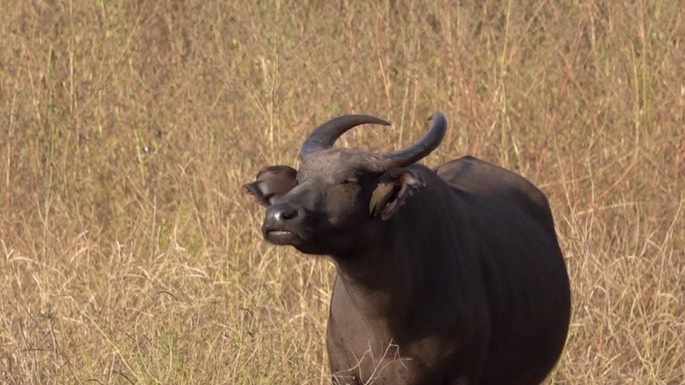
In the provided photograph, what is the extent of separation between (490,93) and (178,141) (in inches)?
65.5

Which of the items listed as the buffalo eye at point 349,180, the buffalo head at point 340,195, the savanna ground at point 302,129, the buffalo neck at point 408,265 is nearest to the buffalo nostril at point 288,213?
the buffalo head at point 340,195

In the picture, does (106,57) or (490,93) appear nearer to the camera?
(490,93)

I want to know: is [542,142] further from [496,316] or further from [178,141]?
[496,316]

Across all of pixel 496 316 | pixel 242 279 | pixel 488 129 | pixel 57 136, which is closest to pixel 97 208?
pixel 57 136

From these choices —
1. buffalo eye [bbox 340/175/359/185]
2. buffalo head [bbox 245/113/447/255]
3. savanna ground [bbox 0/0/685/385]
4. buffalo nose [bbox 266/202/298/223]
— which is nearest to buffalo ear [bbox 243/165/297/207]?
buffalo head [bbox 245/113/447/255]

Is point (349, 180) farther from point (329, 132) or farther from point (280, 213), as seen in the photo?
point (329, 132)


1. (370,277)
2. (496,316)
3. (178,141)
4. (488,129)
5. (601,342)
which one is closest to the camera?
(370,277)

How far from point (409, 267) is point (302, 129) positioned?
2.74 metres

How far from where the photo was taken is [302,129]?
7723mm

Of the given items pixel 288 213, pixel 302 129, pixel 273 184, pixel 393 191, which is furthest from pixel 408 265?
pixel 302 129

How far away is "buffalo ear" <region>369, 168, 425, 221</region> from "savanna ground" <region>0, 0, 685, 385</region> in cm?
175

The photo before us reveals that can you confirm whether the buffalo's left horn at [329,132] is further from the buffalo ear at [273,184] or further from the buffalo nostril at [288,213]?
the buffalo nostril at [288,213]

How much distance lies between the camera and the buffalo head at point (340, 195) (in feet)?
15.2

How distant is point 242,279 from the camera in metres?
7.10
